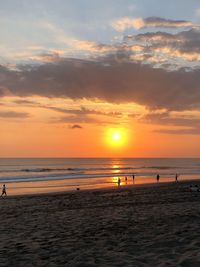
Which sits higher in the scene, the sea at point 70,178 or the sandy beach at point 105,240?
the sea at point 70,178

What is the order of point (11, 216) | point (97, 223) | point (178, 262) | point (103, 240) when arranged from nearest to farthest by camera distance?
1. point (178, 262)
2. point (103, 240)
3. point (97, 223)
4. point (11, 216)

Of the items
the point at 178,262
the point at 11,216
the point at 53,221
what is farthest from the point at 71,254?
the point at 11,216

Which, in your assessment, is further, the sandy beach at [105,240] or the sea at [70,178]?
the sea at [70,178]

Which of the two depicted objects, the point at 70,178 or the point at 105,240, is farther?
the point at 70,178

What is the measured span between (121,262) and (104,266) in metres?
0.44

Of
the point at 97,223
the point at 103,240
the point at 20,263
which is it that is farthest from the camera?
the point at 97,223

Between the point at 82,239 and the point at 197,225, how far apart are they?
3.83 metres

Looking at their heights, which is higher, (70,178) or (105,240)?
(70,178)

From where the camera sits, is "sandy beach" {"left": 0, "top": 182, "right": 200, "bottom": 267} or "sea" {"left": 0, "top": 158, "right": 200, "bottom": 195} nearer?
"sandy beach" {"left": 0, "top": 182, "right": 200, "bottom": 267}

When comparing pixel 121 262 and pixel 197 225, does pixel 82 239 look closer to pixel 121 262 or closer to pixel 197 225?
pixel 121 262

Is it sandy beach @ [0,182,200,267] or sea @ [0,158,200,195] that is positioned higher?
sea @ [0,158,200,195]

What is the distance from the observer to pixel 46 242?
34.2 ft

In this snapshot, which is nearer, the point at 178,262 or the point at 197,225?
the point at 178,262

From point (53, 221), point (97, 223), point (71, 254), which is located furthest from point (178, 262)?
point (53, 221)
